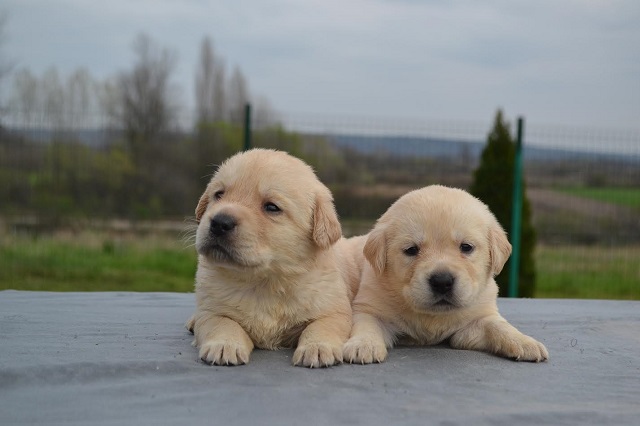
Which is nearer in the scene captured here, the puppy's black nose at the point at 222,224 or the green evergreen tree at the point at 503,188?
the puppy's black nose at the point at 222,224

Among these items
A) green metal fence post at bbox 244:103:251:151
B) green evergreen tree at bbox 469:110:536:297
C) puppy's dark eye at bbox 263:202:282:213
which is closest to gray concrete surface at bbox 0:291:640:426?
puppy's dark eye at bbox 263:202:282:213

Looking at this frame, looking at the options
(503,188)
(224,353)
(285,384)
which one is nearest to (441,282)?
(285,384)

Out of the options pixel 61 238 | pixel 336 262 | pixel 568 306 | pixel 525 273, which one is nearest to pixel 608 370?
pixel 336 262

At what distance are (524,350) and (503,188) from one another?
6.06 m

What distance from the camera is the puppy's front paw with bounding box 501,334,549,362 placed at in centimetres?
352

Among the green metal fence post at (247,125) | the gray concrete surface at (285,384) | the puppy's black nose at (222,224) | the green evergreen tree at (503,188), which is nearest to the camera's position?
the gray concrete surface at (285,384)

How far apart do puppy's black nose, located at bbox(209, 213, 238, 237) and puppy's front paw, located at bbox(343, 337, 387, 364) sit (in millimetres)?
798

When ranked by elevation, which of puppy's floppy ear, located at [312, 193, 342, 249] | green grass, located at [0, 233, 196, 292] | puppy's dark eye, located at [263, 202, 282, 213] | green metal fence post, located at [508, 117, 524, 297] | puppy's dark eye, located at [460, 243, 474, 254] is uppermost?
puppy's dark eye, located at [263, 202, 282, 213]

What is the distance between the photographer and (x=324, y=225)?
3477 mm

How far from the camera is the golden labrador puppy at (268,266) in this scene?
10.6 ft

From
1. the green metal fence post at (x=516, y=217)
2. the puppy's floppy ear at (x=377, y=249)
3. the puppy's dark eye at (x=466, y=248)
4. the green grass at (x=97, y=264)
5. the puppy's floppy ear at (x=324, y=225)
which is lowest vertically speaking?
the green grass at (x=97, y=264)

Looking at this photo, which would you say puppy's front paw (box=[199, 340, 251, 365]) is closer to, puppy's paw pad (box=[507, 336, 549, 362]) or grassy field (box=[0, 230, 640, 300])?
puppy's paw pad (box=[507, 336, 549, 362])

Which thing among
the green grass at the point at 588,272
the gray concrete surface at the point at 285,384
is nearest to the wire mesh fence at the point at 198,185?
the green grass at the point at 588,272

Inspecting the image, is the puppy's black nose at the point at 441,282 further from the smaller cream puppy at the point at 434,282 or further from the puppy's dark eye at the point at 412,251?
the puppy's dark eye at the point at 412,251
